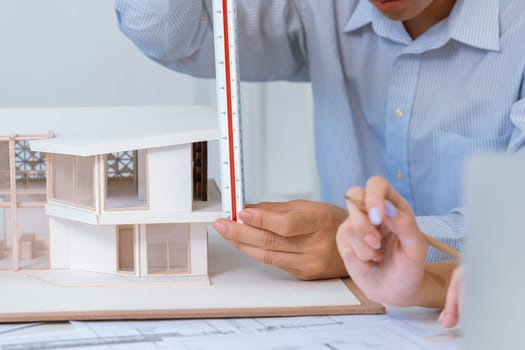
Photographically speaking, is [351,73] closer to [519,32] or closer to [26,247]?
[519,32]

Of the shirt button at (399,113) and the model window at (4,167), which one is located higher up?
the shirt button at (399,113)

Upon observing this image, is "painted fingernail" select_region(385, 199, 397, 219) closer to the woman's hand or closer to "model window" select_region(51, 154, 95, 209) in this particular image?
the woman's hand

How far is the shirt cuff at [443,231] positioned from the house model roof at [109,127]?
0.98 ft

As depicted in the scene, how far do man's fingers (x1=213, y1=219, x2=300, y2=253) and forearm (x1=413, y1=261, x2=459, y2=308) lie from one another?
18cm

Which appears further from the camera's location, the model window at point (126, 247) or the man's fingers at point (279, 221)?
the model window at point (126, 247)

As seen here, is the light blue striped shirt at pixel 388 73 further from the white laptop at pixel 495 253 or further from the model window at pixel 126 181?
the white laptop at pixel 495 253

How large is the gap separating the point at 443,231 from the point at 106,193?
437mm

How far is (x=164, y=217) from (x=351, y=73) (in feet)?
1.80

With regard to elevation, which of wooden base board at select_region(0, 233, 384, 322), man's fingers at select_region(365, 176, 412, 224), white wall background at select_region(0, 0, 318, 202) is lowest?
wooden base board at select_region(0, 233, 384, 322)

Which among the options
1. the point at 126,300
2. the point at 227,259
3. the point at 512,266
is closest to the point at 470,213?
the point at 512,266

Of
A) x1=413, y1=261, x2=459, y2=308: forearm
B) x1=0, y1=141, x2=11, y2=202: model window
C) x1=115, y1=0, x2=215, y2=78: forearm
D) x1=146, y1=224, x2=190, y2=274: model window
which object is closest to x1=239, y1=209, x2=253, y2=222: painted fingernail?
x1=146, y1=224, x2=190, y2=274: model window

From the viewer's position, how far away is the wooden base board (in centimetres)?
81

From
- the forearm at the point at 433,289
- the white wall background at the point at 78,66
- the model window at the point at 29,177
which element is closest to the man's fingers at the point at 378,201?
the forearm at the point at 433,289

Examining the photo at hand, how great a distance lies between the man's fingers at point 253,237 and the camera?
92 cm
